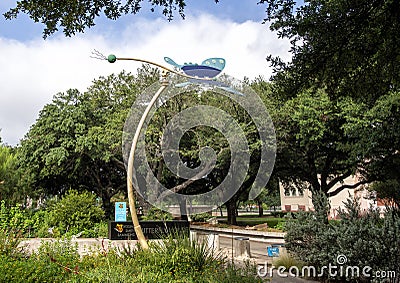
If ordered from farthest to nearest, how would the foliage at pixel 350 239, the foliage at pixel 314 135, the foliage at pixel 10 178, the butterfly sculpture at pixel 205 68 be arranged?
the foliage at pixel 10 178 → the foliage at pixel 314 135 → the butterfly sculpture at pixel 205 68 → the foliage at pixel 350 239

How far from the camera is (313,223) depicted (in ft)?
25.3

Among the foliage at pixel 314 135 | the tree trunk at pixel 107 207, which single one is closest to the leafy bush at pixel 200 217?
the tree trunk at pixel 107 207

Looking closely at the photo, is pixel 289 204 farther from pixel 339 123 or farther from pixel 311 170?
pixel 339 123

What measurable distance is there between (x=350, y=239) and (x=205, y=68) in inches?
214

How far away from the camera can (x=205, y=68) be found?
32.6ft

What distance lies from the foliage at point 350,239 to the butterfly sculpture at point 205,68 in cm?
415

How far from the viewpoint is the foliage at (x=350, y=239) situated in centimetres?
639

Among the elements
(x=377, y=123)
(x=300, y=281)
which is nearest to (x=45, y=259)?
(x=300, y=281)

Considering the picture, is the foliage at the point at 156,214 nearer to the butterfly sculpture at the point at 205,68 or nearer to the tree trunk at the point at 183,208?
the tree trunk at the point at 183,208

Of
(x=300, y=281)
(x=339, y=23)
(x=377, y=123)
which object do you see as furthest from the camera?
(x=377, y=123)

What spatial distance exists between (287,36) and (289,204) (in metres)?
52.2

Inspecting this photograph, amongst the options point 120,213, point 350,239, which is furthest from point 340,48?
point 120,213

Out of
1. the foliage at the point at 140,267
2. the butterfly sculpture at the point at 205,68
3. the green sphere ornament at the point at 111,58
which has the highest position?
the butterfly sculpture at the point at 205,68

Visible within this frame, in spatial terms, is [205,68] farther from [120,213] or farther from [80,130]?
[80,130]
